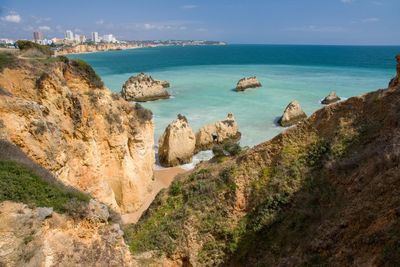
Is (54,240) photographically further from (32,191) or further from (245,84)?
(245,84)

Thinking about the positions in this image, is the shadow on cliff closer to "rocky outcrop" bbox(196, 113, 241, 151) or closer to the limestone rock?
the limestone rock

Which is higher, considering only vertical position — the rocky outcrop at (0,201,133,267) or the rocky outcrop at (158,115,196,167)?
the rocky outcrop at (0,201,133,267)

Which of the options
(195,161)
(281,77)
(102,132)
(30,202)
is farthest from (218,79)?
(30,202)

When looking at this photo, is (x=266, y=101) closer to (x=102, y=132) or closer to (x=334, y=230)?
(x=102, y=132)

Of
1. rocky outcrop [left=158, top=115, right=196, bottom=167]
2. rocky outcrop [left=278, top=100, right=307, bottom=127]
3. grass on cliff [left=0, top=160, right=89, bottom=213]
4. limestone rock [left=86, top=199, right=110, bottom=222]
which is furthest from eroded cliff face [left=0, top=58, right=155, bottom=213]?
rocky outcrop [left=278, top=100, right=307, bottom=127]

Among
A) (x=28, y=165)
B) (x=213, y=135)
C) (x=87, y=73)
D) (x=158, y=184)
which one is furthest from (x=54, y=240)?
(x=213, y=135)

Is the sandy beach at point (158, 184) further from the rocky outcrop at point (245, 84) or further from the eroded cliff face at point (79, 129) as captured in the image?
the rocky outcrop at point (245, 84)

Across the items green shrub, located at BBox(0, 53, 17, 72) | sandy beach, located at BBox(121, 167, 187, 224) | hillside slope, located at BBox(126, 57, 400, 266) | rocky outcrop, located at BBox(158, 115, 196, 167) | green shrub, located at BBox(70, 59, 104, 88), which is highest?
green shrub, located at BBox(0, 53, 17, 72)
